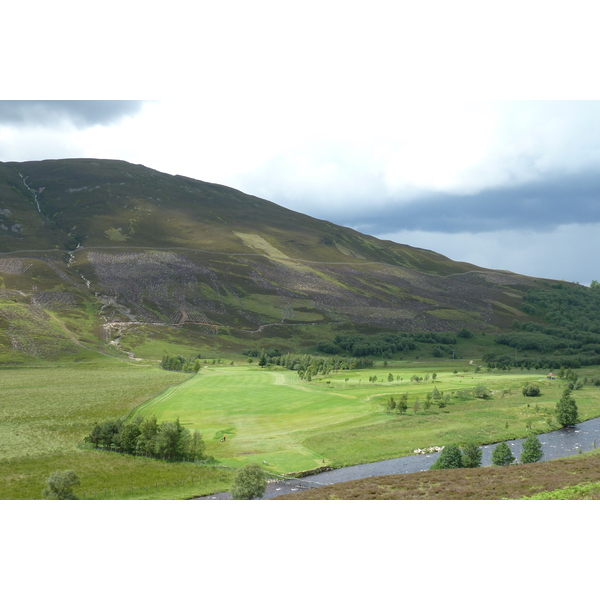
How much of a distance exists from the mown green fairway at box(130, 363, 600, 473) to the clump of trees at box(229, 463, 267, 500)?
9.51m

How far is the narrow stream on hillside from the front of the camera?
46.7 m

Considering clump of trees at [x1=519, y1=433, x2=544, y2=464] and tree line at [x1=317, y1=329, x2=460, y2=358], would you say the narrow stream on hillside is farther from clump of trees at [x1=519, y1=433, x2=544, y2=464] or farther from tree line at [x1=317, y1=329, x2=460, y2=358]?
tree line at [x1=317, y1=329, x2=460, y2=358]

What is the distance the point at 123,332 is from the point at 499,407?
140 meters

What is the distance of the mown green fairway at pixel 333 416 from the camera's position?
55.7 m

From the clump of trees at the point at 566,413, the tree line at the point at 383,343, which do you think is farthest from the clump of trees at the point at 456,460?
the tree line at the point at 383,343

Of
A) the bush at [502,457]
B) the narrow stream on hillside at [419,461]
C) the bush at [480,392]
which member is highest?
the bush at [480,392]

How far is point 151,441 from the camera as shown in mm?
46844

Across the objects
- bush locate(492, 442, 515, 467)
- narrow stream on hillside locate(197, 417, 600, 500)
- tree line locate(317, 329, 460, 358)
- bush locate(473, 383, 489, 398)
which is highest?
tree line locate(317, 329, 460, 358)

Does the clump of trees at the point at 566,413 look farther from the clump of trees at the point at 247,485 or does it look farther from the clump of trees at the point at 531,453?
the clump of trees at the point at 247,485

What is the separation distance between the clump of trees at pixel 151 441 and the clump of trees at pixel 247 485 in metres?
9.52

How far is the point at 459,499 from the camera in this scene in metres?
36.4

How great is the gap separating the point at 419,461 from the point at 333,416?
16810mm

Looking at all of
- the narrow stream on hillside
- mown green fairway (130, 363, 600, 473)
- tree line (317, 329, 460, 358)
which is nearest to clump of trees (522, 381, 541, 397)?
mown green fairway (130, 363, 600, 473)

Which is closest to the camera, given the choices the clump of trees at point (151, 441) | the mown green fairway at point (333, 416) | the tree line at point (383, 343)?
the clump of trees at point (151, 441)
